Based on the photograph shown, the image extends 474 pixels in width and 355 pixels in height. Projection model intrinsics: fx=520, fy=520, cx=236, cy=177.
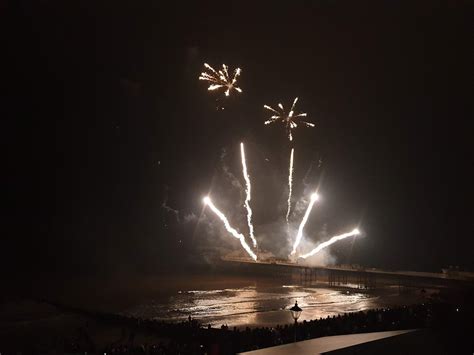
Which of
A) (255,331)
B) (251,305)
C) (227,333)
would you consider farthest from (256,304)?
(255,331)

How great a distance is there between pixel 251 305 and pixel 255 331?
14804 millimetres

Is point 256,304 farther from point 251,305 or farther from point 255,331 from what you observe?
point 255,331

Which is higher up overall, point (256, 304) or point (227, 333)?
point (227, 333)

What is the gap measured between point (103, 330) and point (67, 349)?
4.90 meters

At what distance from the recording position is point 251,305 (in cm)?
3144

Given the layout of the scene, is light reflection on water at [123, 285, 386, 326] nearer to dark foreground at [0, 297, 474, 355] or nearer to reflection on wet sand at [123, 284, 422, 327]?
reflection on wet sand at [123, 284, 422, 327]

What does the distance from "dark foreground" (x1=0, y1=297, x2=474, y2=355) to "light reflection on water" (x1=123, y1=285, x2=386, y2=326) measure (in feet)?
13.2

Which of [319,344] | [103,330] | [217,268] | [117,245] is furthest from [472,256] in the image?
[319,344]

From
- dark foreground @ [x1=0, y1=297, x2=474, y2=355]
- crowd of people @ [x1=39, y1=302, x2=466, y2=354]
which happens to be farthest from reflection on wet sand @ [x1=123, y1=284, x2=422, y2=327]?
crowd of people @ [x1=39, y1=302, x2=466, y2=354]

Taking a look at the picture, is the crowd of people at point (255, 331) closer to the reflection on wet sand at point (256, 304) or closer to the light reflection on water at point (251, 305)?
the light reflection on water at point (251, 305)

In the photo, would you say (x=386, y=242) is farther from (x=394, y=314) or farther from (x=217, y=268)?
(x=394, y=314)

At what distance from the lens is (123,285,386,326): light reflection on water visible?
26.6 meters

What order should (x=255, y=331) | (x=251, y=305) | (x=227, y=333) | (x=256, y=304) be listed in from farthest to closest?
1. (x=256, y=304)
2. (x=251, y=305)
3. (x=227, y=333)
4. (x=255, y=331)

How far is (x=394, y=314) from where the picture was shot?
20.9m
